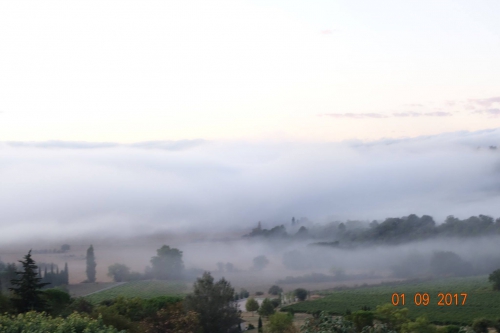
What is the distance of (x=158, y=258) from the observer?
76.2 meters

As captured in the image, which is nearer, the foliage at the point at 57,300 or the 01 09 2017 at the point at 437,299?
the foliage at the point at 57,300

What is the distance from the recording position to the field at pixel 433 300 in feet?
165

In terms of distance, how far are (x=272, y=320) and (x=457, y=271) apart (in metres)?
61.7

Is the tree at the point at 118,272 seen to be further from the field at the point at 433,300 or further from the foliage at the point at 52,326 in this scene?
the foliage at the point at 52,326

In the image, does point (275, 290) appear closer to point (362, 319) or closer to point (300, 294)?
point (300, 294)

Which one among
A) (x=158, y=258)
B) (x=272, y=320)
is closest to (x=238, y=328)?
(x=272, y=320)

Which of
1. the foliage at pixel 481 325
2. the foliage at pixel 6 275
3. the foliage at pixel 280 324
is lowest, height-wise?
the foliage at pixel 481 325

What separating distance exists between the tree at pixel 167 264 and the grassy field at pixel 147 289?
2792 millimetres

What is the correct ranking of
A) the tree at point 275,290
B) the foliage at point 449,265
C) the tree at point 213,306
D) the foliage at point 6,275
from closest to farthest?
1. the tree at point 213,306
2. the foliage at point 6,275
3. the tree at point 275,290
4. the foliage at point 449,265

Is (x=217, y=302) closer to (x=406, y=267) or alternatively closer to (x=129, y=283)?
(x=129, y=283)

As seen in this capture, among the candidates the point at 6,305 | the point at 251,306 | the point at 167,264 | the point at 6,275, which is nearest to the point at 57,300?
the point at 6,305

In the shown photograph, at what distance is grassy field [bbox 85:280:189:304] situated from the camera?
193 ft

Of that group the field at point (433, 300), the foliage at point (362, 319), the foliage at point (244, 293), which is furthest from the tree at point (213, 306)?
the foliage at point (244, 293)

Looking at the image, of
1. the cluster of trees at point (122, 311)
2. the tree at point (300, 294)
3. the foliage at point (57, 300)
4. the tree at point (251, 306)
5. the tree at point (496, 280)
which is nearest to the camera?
the cluster of trees at point (122, 311)
